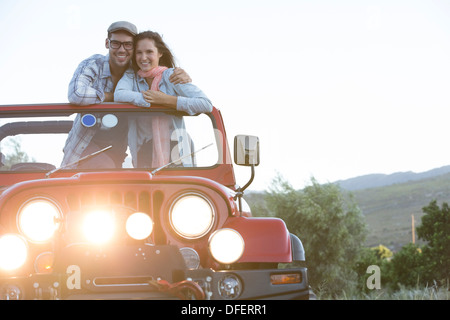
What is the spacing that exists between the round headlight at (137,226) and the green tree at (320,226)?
96.6 ft

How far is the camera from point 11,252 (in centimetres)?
360

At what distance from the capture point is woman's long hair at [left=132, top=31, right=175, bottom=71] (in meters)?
5.54

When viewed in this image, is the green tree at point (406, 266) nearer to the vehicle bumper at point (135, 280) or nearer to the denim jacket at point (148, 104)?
the denim jacket at point (148, 104)

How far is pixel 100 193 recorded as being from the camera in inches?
153

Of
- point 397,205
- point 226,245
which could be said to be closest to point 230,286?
point 226,245

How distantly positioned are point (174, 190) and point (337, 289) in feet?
102

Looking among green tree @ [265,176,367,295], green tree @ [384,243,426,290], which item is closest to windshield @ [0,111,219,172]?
green tree @ [265,176,367,295]

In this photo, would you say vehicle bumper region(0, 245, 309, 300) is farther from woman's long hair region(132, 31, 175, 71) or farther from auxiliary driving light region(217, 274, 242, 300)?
woman's long hair region(132, 31, 175, 71)

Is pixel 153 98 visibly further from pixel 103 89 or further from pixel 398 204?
pixel 398 204

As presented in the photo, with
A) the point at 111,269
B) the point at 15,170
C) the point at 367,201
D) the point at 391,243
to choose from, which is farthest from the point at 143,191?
the point at 367,201

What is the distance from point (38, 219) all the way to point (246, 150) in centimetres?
146

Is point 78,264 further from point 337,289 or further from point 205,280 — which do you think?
point 337,289

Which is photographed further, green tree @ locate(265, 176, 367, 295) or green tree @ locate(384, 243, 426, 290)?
green tree @ locate(384, 243, 426, 290)

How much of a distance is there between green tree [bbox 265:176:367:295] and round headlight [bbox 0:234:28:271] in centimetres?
2950
